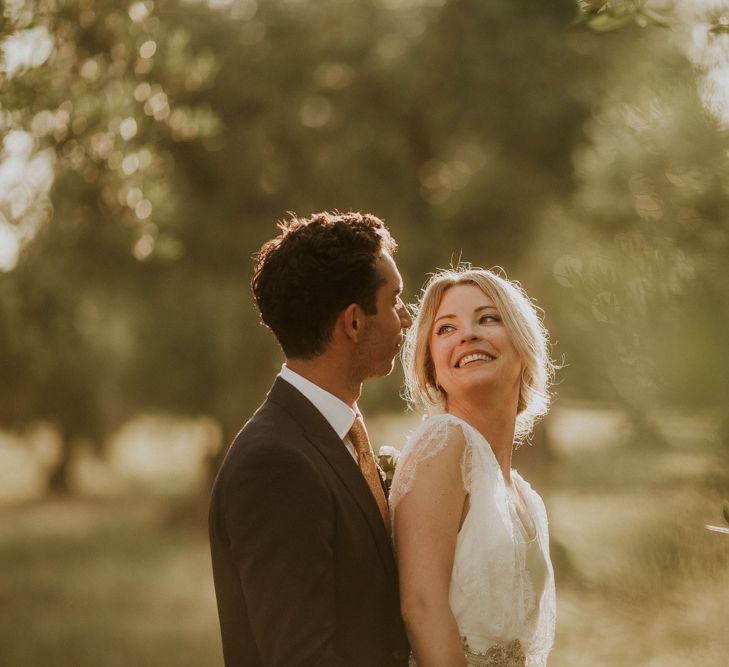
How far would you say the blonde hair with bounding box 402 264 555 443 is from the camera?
11.9 ft

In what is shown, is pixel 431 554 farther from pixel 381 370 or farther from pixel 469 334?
pixel 469 334

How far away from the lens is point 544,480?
21.9 metres

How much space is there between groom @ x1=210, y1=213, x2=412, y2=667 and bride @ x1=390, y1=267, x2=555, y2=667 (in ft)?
0.37

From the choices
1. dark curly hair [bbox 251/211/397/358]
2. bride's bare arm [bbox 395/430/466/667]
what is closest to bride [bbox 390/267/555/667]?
bride's bare arm [bbox 395/430/466/667]

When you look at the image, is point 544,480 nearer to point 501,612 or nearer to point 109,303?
point 109,303

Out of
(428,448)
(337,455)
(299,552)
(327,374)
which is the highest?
(327,374)

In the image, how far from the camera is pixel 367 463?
317cm

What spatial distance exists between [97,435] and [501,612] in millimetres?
18878

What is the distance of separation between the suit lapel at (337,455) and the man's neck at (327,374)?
90 mm

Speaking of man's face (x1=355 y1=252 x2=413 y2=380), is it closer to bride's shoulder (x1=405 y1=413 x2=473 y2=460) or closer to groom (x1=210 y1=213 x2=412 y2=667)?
groom (x1=210 y1=213 x2=412 y2=667)

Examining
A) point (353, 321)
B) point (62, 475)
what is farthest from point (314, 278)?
point (62, 475)

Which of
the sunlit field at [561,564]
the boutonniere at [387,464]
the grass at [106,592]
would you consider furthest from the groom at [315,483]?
the grass at [106,592]

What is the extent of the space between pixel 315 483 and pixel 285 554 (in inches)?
8.5

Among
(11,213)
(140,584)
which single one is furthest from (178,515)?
(11,213)
